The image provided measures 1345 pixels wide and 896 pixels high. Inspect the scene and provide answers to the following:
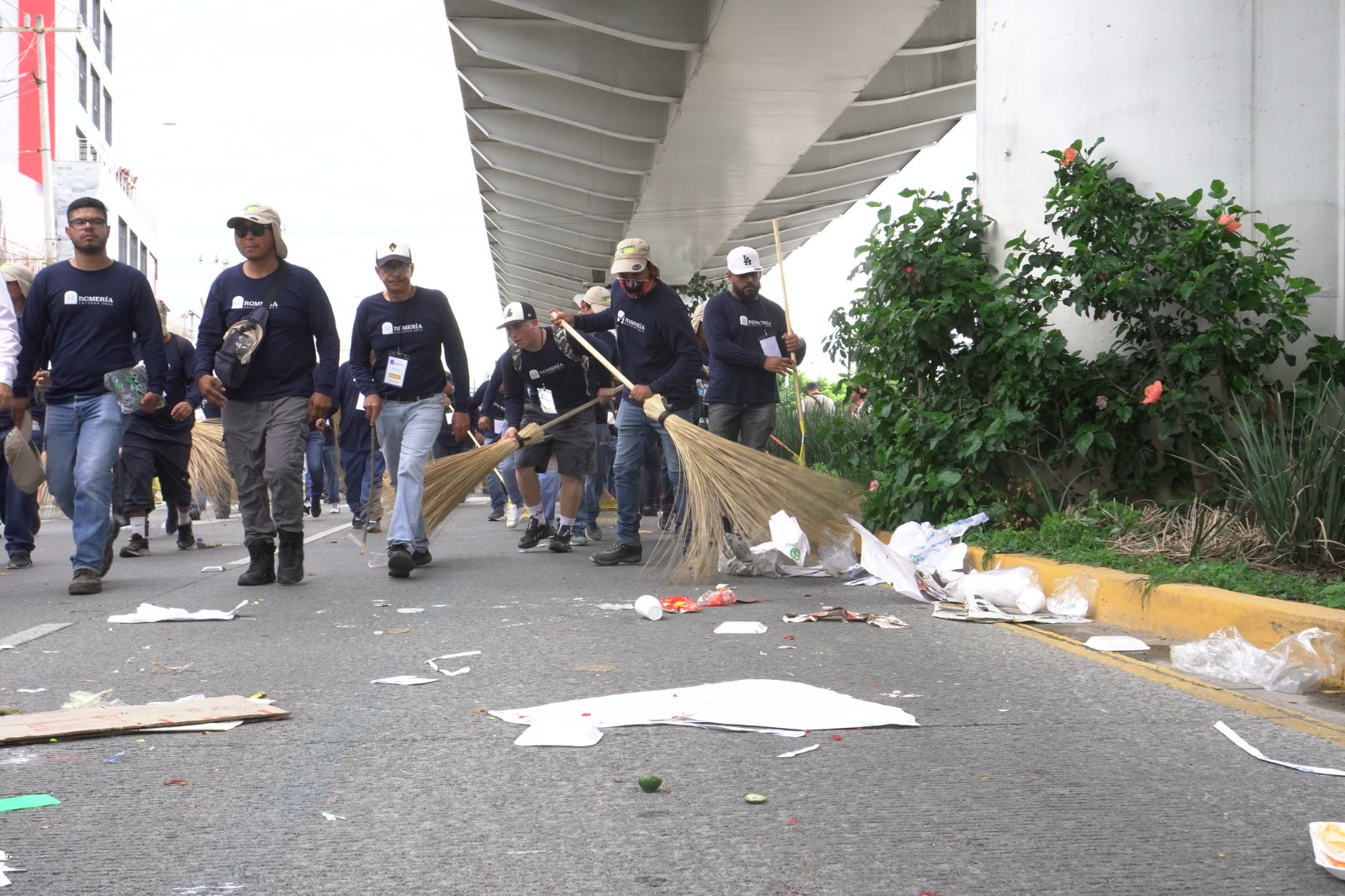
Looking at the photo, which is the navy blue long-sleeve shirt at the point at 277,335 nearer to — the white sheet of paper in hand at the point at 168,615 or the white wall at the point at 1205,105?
the white sheet of paper in hand at the point at 168,615

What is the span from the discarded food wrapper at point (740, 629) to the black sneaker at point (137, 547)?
6267 millimetres

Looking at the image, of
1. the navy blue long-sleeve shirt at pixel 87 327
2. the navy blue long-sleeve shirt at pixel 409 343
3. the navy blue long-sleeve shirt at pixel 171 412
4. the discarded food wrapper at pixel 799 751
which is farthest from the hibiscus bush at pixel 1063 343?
the navy blue long-sleeve shirt at pixel 171 412

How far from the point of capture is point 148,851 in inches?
112

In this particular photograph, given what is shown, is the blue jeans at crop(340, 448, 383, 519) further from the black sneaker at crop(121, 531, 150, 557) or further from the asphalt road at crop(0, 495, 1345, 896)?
the asphalt road at crop(0, 495, 1345, 896)

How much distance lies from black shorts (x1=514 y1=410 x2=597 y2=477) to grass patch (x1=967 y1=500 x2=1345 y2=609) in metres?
3.32

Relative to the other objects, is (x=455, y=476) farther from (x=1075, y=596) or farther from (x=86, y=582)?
(x=1075, y=596)

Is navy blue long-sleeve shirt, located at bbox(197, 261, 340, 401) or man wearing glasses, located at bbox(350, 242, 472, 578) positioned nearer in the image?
navy blue long-sleeve shirt, located at bbox(197, 261, 340, 401)

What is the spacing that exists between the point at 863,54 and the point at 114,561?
9489mm

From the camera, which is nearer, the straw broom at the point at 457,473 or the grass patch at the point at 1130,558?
the grass patch at the point at 1130,558

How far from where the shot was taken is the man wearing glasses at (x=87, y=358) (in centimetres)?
775

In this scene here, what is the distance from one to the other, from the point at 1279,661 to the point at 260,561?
5.47 meters

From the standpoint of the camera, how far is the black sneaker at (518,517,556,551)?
10.7 metres

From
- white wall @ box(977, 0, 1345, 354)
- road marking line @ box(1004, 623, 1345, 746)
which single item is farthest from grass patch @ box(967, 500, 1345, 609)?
white wall @ box(977, 0, 1345, 354)

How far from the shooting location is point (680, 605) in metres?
6.75
